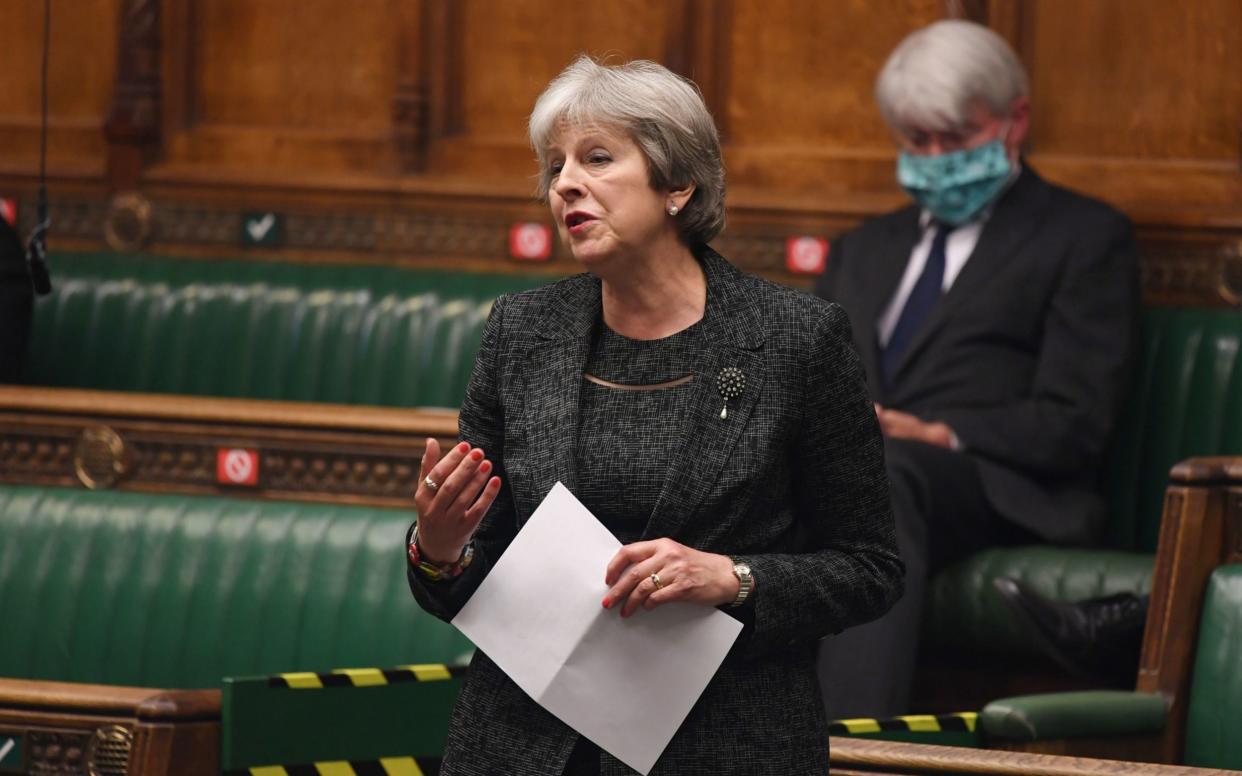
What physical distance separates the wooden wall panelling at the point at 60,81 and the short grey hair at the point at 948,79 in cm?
213

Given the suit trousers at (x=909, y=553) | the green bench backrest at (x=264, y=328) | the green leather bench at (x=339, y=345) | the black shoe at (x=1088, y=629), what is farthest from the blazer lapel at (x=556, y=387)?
the green bench backrest at (x=264, y=328)

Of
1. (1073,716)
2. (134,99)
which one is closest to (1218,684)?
(1073,716)

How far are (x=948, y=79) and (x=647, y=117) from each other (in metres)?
2.21

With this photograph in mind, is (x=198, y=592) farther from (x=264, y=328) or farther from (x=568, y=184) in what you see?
(x=568, y=184)

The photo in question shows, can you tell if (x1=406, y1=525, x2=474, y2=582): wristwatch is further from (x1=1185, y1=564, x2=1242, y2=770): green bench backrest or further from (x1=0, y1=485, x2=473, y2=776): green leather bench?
(x1=1185, y1=564, x2=1242, y2=770): green bench backrest

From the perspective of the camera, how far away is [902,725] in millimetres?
2430

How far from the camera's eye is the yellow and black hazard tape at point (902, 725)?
2.40m

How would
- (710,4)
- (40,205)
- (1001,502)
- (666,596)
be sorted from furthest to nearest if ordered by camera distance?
(710,4) → (40,205) → (1001,502) → (666,596)

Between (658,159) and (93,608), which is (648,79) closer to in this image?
(658,159)

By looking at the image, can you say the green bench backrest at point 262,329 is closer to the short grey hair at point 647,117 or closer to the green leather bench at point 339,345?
the green leather bench at point 339,345

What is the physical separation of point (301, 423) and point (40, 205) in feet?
3.78

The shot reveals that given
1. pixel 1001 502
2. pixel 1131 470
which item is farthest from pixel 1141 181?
pixel 1001 502

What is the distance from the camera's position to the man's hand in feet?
11.8

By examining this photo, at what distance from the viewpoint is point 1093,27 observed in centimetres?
432
